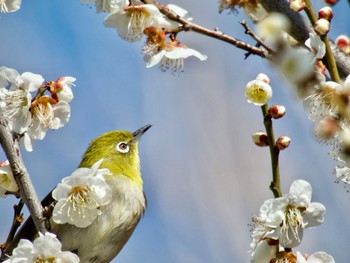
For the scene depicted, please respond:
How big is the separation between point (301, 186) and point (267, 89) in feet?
1.56

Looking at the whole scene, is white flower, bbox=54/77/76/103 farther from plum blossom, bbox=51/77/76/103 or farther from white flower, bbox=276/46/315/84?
white flower, bbox=276/46/315/84

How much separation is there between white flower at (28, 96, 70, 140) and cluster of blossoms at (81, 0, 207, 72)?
0.52 metres

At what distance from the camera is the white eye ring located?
188 inches

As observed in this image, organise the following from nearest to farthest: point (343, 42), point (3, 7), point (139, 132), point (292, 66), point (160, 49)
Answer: point (292, 66), point (160, 49), point (3, 7), point (343, 42), point (139, 132)

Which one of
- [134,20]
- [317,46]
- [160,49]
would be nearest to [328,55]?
[317,46]

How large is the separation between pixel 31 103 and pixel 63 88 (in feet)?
0.60

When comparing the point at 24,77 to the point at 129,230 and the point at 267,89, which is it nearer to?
the point at 267,89

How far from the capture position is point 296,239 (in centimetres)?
241

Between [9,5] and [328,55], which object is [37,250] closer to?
[9,5]

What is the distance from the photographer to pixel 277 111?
2.35 metres

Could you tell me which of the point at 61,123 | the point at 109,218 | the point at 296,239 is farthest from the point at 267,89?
the point at 109,218

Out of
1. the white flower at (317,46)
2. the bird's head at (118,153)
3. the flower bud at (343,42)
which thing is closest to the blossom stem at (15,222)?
the bird's head at (118,153)

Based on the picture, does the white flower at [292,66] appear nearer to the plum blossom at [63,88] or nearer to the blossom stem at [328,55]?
the blossom stem at [328,55]

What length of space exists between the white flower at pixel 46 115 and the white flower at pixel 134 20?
52cm
